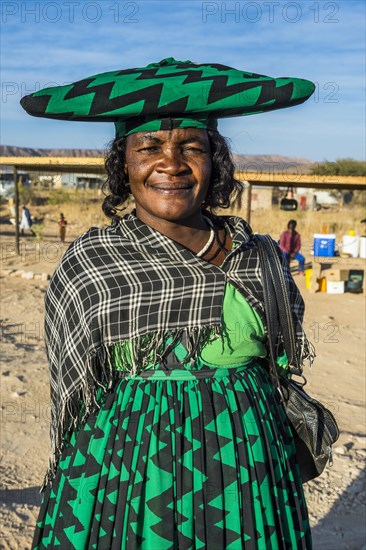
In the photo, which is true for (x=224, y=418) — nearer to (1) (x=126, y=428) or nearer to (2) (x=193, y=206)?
(1) (x=126, y=428)

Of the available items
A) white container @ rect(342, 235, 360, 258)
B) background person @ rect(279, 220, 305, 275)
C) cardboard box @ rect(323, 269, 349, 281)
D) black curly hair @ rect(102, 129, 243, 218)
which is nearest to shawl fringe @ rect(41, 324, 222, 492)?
black curly hair @ rect(102, 129, 243, 218)

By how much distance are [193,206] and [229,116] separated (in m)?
0.28

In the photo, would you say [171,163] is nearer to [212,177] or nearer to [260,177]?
[212,177]

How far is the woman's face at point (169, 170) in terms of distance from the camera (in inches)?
70.1

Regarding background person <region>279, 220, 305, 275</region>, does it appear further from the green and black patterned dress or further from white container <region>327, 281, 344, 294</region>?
the green and black patterned dress

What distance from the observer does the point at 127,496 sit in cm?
163

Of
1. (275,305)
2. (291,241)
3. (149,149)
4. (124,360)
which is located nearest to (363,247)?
(291,241)

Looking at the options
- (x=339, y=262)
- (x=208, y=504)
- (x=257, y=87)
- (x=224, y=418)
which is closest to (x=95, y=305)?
(x=224, y=418)

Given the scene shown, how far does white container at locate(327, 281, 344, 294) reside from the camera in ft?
37.1

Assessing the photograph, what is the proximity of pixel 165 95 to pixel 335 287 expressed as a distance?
10.1m

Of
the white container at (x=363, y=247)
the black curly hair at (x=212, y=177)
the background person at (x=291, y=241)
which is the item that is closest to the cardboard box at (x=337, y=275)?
the background person at (x=291, y=241)

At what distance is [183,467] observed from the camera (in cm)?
164

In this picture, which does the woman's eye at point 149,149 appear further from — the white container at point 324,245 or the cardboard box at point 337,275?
the white container at point 324,245

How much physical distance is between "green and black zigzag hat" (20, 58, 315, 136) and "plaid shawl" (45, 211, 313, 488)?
1.05 feet
